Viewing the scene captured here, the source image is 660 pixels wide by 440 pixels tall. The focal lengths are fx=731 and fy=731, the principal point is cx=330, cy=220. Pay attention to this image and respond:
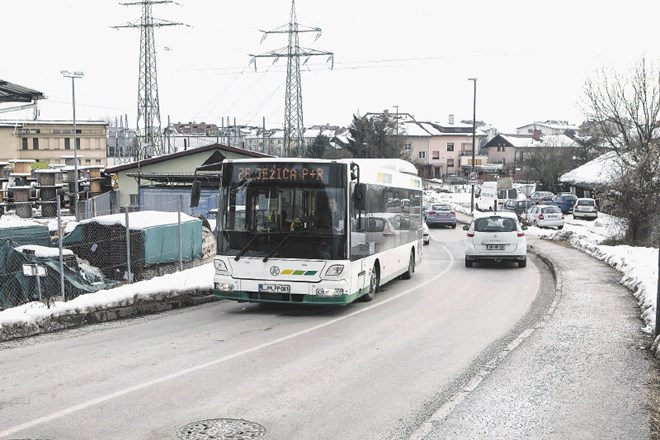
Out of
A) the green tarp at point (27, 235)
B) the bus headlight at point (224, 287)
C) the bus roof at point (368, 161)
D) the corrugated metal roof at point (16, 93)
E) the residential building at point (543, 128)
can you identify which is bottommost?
the bus headlight at point (224, 287)

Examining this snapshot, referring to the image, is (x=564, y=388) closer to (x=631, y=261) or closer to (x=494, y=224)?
(x=631, y=261)

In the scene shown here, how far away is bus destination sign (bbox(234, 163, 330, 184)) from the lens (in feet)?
43.7

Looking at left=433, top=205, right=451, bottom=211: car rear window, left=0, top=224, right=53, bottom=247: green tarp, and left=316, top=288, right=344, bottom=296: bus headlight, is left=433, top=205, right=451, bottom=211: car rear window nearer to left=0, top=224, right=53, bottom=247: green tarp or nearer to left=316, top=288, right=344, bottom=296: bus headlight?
left=0, top=224, right=53, bottom=247: green tarp

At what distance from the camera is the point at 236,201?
44.2 ft

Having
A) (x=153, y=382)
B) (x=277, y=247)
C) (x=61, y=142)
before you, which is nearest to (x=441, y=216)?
(x=277, y=247)

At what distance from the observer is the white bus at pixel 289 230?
13.1m

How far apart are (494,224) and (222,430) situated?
17.8m

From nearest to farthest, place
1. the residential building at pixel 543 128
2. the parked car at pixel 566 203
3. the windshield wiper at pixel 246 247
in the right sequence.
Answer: the windshield wiper at pixel 246 247, the parked car at pixel 566 203, the residential building at pixel 543 128

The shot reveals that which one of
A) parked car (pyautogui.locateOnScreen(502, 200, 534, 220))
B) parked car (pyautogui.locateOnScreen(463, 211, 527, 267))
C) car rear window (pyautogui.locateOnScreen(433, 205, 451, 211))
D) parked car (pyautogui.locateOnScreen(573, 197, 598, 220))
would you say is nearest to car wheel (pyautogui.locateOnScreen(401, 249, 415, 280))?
parked car (pyautogui.locateOnScreen(463, 211, 527, 267))

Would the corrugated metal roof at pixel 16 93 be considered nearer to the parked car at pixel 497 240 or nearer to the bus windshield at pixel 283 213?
the bus windshield at pixel 283 213

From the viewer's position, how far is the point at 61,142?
99188 millimetres

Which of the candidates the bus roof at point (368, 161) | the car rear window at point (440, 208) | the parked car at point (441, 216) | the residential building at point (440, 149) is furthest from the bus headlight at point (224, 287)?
the residential building at point (440, 149)

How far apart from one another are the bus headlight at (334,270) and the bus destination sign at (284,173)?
1.54 meters

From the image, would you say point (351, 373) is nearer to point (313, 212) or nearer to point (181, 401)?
point (181, 401)
